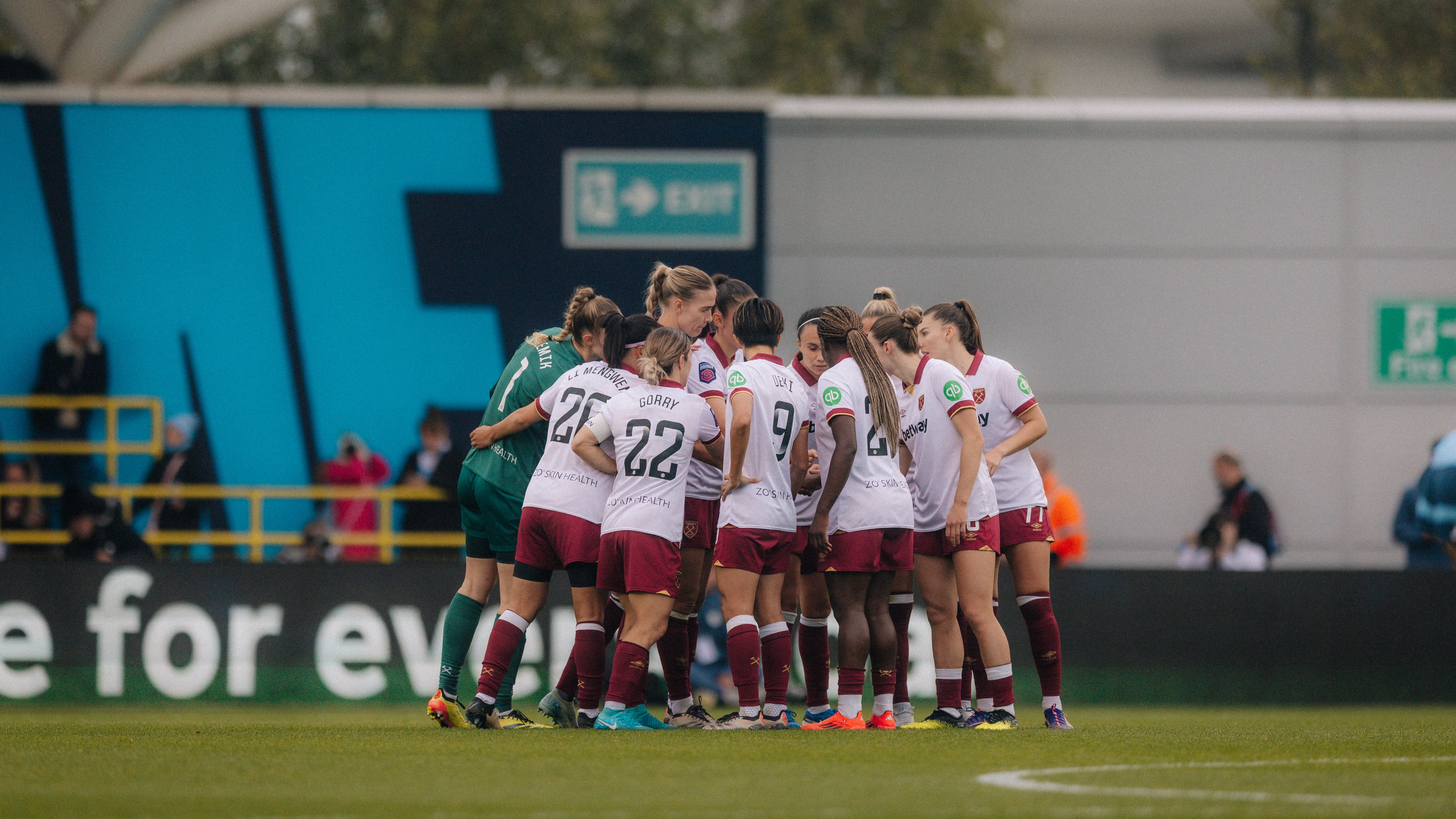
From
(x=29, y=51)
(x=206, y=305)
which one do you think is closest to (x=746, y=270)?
(x=206, y=305)

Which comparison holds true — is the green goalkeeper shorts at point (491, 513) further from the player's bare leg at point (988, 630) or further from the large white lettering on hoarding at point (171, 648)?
the large white lettering on hoarding at point (171, 648)

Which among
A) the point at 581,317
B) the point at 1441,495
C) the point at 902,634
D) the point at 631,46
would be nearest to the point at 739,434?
the point at 581,317

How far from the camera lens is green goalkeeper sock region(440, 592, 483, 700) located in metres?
8.52

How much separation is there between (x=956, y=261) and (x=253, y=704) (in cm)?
795

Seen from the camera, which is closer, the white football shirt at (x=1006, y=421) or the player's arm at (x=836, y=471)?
the player's arm at (x=836, y=471)

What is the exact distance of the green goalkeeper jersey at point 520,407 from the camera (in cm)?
858

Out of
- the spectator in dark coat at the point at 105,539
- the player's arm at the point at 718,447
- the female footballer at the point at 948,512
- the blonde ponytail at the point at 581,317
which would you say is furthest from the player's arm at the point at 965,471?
the spectator in dark coat at the point at 105,539

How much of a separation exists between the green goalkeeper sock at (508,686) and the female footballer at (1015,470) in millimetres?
2373

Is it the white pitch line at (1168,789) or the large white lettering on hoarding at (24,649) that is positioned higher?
the white pitch line at (1168,789)

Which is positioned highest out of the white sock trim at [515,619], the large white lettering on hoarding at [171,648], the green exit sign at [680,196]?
the green exit sign at [680,196]

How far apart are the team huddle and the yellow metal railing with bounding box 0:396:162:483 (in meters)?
8.18

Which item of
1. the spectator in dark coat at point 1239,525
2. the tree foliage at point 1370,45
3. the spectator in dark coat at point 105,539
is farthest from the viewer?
the tree foliage at point 1370,45

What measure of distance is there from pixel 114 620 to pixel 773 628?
6.31 meters

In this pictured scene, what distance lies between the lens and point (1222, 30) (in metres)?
55.5
